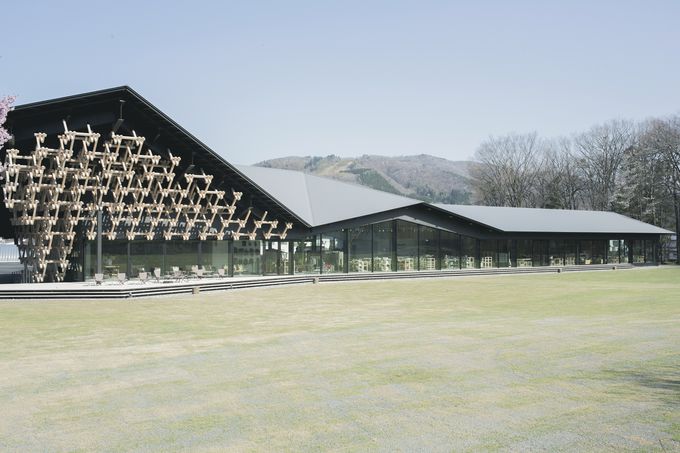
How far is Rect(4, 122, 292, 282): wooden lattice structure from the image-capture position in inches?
1124

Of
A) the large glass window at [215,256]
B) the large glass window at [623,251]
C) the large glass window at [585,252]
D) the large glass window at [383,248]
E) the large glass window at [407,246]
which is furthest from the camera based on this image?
the large glass window at [623,251]

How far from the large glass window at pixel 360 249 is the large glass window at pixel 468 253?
8455 mm

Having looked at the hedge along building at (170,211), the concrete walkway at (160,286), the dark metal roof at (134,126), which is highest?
the dark metal roof at (134,126)

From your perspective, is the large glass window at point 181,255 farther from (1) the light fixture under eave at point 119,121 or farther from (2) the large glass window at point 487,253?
(2) the large glass window at point 487,253

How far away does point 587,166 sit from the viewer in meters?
76.0

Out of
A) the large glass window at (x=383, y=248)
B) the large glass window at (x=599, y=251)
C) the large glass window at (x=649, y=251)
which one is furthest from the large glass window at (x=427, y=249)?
the large glass window at (x=649, y=251)

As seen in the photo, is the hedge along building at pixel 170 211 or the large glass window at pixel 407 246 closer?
the hedge along building at pixel 170 211

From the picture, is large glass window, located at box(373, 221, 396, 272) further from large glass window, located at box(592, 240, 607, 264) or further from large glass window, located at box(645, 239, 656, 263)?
large glass window, located at box(645, 239, 656, 263)

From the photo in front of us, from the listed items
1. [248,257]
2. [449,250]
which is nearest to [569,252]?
[449,250]

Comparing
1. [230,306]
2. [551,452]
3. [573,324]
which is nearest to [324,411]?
[551,452]

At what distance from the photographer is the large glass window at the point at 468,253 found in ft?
148

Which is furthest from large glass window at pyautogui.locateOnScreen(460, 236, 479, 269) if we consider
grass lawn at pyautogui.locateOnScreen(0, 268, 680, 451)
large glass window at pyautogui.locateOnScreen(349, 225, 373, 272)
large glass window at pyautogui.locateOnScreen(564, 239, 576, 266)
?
grass lawn at pyautogui.locateOnScreen(0, 268, 680, 451)

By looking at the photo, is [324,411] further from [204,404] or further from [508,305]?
[508,305]

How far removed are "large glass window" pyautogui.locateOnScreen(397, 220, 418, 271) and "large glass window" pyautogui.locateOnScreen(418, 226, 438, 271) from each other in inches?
17.1
